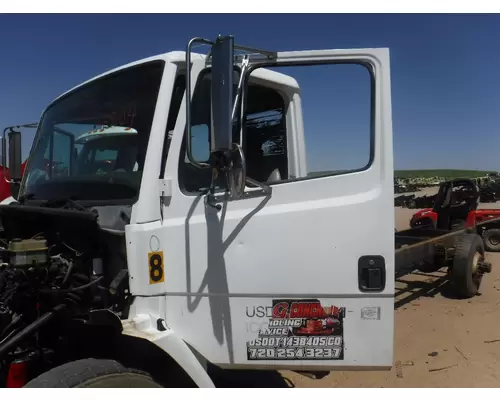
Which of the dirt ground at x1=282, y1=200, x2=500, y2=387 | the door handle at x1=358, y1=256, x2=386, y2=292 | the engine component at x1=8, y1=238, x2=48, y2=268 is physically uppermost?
the engine component at x1=8, y1=238, x2=48, y2=268

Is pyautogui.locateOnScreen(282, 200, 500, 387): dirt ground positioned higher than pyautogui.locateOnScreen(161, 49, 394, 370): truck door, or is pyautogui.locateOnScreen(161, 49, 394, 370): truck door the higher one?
pyautogui.locateOnScreen(161, 49, 394, 370): truck door

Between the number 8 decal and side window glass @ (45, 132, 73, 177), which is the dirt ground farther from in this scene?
side window glass @ (45, 132, 73, 177)

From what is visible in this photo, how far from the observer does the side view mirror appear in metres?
3.61

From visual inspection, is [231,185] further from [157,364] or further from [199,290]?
[157,364]

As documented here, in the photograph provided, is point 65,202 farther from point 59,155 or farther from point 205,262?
point 205,262

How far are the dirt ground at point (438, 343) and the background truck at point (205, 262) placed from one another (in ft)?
5.40

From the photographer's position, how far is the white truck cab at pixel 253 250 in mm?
2328

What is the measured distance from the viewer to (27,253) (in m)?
2.29

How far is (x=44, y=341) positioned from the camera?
2.63m

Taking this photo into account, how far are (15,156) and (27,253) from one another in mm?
1664

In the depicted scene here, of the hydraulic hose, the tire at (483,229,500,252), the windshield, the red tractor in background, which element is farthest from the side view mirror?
the tire at (483,229,500,252)

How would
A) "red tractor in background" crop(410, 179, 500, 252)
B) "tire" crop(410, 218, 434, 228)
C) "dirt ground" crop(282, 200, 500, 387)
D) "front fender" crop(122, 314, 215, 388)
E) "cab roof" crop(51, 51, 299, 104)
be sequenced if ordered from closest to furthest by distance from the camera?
"front fender" crop(122, 314, 215, 388)
"cab roof" crop(51, 51, 299, 104)
"dirt ground" crop(282, 200, 500, 387)
"red tractor in background" crop(410, 179, 500, 252)
"tire" crop(410, 218, 434, 228)

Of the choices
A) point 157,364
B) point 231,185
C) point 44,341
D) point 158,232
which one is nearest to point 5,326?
point 44,341

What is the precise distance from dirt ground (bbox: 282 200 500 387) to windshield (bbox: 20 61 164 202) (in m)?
2.34
